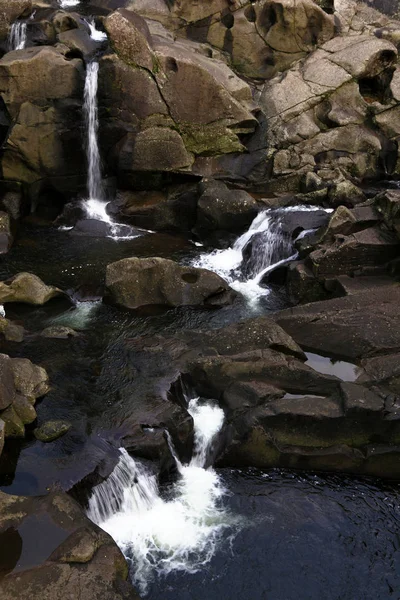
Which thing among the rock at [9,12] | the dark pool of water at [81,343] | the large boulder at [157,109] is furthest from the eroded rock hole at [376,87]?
the rock at [9,12]

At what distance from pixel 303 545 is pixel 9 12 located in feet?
74.8

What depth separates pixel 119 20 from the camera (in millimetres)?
22156

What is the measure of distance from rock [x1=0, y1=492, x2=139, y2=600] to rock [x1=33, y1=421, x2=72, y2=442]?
223 cm

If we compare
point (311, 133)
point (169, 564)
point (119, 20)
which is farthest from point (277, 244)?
point (169, 564)

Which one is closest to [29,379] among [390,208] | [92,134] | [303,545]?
[303,545]

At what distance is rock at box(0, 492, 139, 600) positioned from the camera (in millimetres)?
8320

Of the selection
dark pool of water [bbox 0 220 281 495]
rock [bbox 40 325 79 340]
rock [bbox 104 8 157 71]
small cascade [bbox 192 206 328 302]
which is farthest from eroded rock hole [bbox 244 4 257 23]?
rock [bbox 40 325 79 340]

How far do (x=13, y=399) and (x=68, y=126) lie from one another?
543 inches

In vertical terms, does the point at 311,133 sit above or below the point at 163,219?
above

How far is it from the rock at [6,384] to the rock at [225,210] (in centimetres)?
1073

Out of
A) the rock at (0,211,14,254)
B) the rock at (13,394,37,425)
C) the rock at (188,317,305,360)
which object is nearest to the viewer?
the rock at (13,394,37,425)

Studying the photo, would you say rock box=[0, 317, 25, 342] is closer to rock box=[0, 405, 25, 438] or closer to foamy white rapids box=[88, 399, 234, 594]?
rock box=[0, 405, 25, 438]

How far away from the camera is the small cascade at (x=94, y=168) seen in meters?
22.5

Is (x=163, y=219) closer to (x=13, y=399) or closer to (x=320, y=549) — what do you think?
(x=13, y=399)
